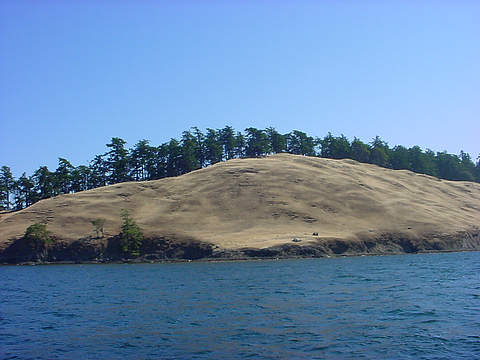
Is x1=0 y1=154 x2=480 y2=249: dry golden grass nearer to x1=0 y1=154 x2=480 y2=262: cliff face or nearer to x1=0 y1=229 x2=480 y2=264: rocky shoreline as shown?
x1=0 y1=154 x2=480 y2=262: cliff face

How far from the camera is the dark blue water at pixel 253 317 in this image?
72.7 ft

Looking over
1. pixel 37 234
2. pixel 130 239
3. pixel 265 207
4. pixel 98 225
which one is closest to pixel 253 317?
pixel 130 239

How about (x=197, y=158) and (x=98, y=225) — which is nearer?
(x=98, y=225)

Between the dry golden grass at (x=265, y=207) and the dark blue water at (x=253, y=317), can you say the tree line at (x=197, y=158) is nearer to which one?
the dry golden grass at (x=265, y=207)

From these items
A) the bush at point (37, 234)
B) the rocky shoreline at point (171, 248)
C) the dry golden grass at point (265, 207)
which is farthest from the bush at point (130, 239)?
the bush at point (37, 234)

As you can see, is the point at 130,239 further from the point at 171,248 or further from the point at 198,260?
the point at 198,260

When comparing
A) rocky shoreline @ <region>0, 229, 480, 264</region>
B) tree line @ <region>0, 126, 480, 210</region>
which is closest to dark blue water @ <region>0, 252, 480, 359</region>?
rocky shoreline @ <region>0, 229, 480, 264</region>

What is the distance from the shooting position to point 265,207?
95438 mm

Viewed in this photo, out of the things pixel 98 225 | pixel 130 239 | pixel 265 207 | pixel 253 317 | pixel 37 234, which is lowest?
pixel 253 317

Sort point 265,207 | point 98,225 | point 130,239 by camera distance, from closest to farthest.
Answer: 1. point 130,239
2. point 98,225
3. point 265,207

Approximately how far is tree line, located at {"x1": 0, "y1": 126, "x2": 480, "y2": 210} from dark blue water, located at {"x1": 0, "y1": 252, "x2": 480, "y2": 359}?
8621 centimetres

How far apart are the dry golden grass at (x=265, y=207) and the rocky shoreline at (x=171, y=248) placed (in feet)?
5.59

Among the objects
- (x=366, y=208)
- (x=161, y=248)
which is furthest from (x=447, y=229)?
(x=161, y=248)

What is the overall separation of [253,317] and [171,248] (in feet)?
182
